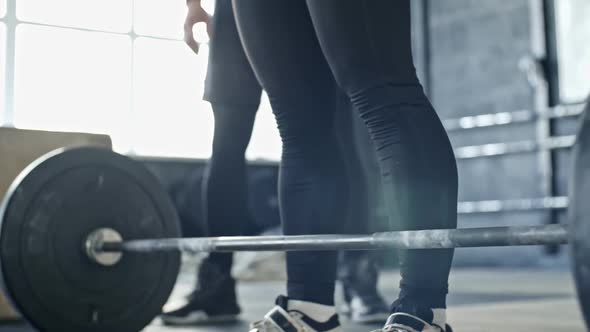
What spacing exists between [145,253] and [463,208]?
4.09 m

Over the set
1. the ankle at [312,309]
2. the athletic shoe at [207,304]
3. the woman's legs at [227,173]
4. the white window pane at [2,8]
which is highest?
the white window pane at [2,8]

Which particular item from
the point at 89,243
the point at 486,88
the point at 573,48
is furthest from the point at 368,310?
the point at 486,88

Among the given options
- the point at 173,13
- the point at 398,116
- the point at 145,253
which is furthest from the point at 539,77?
the point at 398,116

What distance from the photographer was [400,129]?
0.97 meters

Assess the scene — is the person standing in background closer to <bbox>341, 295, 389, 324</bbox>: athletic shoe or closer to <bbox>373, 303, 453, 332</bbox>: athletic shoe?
<bbox>341, 295, 389, 324</bbox>: athletic shoe

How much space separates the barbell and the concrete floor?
25cm

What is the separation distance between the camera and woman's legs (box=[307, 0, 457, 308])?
965 mm

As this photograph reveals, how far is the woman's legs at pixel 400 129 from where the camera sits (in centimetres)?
96

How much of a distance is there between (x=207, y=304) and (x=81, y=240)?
450 millimetres

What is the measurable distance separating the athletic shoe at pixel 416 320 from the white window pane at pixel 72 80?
12.2 feet

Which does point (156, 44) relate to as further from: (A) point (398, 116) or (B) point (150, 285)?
(A) point (398, 116)

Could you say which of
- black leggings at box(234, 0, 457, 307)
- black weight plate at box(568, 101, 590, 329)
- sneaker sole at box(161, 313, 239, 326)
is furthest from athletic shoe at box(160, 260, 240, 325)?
black weight plate at box(568, 101, 590, 329)

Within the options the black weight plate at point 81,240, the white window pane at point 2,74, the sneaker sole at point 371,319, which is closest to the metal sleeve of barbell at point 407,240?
the black weight plate at point 81,240

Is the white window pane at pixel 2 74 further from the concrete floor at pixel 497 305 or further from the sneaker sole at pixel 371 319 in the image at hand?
the sneaker sole at pixel 371 319
